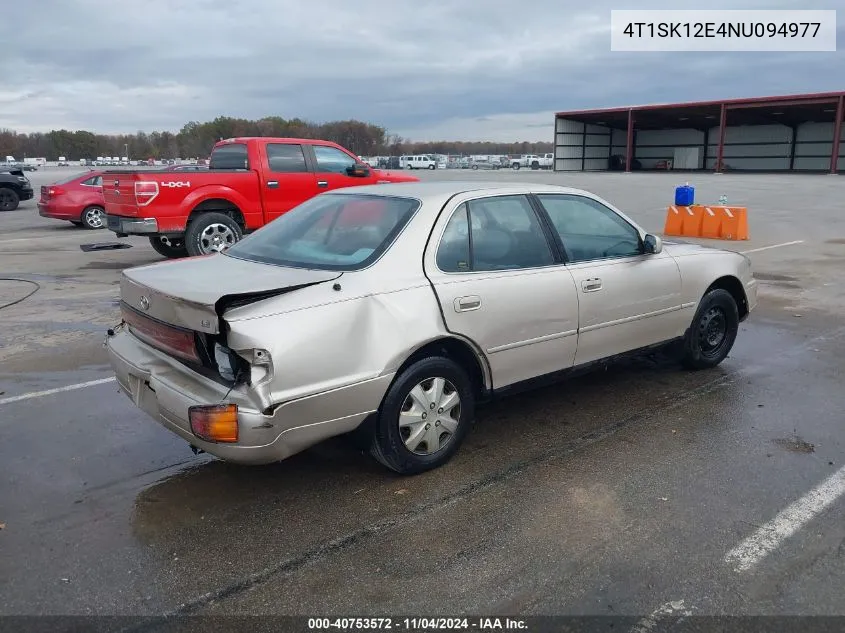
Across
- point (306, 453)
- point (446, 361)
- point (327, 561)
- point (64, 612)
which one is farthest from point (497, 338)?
point (64, 612)

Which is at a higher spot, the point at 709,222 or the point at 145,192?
the point at 145,192

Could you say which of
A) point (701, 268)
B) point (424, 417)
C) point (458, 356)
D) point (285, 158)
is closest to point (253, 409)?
point (424, 417)

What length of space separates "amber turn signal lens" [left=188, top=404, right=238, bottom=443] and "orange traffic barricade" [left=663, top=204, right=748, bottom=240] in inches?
561

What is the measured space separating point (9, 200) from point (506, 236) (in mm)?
25452

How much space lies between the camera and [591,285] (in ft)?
14.8

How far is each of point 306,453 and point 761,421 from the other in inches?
119

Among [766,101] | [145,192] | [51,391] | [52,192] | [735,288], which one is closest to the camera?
[51,391]

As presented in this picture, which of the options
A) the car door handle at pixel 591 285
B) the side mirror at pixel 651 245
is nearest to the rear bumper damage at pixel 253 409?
the car door handle at pixel 591 285

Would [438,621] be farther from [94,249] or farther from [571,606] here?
[94,249]

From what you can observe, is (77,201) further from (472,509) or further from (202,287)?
(472,509)

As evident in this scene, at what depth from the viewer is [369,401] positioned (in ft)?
11.3

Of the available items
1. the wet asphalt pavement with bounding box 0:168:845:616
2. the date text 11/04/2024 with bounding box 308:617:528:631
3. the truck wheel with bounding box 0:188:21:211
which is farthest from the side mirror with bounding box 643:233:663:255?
the truck wheel with bounding box 0:188:21:211

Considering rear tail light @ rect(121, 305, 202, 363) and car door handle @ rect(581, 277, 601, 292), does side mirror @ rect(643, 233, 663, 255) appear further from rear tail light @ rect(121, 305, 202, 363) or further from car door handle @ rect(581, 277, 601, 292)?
rear tail light @ rect(121, 305, 202, 363)

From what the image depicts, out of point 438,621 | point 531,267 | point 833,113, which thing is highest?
point 833,113
